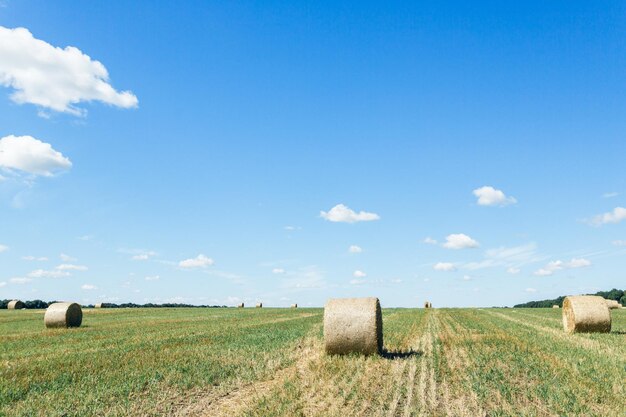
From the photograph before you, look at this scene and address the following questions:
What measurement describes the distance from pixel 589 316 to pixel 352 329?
11860 mm

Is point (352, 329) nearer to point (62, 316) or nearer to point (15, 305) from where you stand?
point (62, 316)

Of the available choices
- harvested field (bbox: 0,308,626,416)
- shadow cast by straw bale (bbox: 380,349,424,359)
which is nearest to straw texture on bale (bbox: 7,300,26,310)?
harvested field (bbox: 0,308,626,416)

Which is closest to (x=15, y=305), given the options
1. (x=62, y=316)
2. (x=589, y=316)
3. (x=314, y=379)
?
(x=62, y=316)

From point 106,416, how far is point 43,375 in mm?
4511

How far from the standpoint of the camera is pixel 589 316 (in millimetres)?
20922

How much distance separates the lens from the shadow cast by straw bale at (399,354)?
14540 millimetres

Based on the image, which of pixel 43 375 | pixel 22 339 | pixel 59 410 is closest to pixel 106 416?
pixel 59 410

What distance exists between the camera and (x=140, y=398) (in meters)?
9.85

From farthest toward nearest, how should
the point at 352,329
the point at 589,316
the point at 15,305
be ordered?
the point at 15,305
the point at 589,316
the point at 352,329

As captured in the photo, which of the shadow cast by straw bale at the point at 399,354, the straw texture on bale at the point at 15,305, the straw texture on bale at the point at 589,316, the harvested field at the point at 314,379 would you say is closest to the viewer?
the harvested field at the point at 314,379

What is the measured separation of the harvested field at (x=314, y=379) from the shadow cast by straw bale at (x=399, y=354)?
30 millimetres

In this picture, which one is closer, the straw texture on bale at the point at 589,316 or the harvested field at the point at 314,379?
the harvested field at the point at 314,379

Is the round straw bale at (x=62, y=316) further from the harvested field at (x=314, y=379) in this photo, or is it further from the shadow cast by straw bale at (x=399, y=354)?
the shadow cast by straw bale at (x=399, y=354)

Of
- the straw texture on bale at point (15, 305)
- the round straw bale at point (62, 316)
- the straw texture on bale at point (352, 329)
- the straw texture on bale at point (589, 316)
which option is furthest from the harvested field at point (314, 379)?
the straw texture on bale at point (15, 305)
